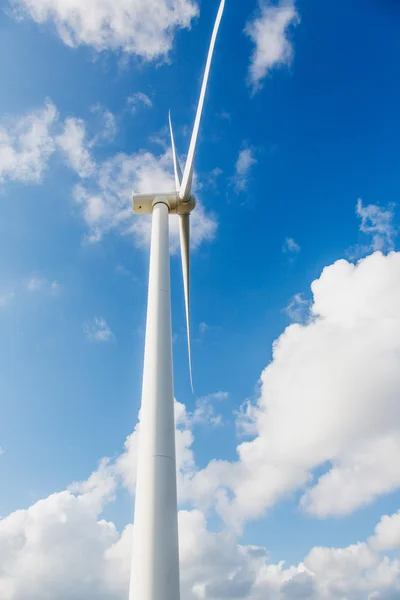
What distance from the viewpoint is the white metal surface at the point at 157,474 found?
11.2 metres

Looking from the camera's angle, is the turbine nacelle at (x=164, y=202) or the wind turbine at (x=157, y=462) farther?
the turbine nacelle at (x=164, y=202)

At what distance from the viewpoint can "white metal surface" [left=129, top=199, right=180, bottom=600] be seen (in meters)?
11.2

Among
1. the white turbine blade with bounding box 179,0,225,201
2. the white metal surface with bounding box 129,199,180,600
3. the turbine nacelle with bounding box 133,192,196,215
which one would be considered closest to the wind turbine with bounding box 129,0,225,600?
the white metal surface with bounding box 129,199,180,600

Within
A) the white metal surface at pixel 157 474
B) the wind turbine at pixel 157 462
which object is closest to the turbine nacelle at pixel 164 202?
the wind turbine at pixel 157 462

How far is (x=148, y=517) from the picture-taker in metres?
12.0

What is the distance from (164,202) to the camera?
24.3m

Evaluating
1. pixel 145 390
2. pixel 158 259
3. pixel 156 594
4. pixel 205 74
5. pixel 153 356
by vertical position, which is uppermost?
pixel 205 74

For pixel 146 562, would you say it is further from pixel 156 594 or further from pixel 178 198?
pixel 178 198

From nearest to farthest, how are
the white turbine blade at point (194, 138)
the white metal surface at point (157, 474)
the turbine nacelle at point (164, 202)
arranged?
1. the white metal surface at point (157, 474)
2. the white turbine blade at point (194, 138)
3. the turbine nacelle at point (164, 202)

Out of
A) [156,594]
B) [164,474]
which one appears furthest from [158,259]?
[156,594]

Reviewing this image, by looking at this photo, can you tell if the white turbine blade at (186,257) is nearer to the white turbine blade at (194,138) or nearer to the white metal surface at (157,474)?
the white turbine blade at (194,138)

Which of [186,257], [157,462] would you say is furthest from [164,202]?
[157,462]

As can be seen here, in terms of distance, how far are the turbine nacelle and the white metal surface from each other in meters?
8.04

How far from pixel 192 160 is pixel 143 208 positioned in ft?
11.5
